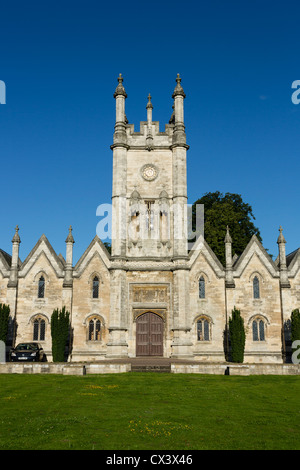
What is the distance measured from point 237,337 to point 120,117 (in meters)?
20.8

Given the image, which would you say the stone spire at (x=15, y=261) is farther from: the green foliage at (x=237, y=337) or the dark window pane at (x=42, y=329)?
the green foliage at (x=237, y=337)

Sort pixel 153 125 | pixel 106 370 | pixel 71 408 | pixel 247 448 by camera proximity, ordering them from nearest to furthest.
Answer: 1. pixel 247 448
2. pixel 71 408
3. pixel 106 370
4. pixel 153 125

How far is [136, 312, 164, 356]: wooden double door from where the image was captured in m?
35.1

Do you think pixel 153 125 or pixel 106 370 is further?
pixel 153 125

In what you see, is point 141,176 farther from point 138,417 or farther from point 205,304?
point 138,417

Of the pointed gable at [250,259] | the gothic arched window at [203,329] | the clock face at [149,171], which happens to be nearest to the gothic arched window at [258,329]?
the gothic arched window at [203,329]

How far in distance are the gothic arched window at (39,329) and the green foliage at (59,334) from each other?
2515 millimetres

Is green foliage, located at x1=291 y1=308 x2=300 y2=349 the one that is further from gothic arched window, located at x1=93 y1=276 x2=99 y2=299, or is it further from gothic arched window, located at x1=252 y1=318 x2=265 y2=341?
gothic arched window, located at x1=93 y1=276 x2=99 y2=299

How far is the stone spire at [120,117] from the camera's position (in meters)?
38.4

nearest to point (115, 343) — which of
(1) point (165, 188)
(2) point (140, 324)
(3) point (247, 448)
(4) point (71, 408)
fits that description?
(2) point (140, 324)

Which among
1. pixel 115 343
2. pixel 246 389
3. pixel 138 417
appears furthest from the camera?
pixel 115 343

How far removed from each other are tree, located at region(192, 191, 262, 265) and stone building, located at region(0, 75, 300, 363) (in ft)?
32.7

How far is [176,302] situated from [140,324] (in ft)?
11.2

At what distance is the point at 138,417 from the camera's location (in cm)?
1295
